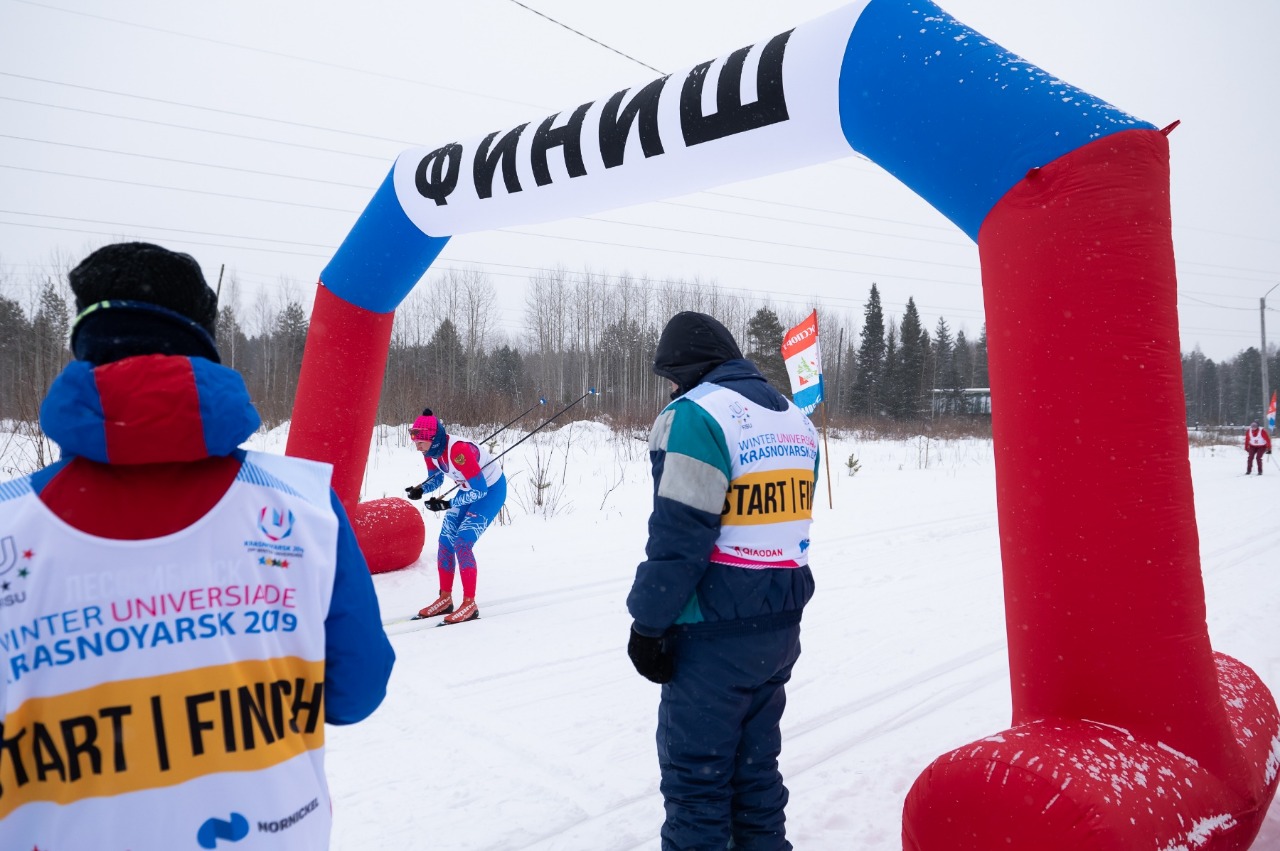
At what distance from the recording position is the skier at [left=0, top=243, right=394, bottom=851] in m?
1.12

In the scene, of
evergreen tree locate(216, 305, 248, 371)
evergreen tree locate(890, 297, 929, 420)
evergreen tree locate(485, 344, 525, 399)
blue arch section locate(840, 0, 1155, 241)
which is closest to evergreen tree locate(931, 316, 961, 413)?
evergreen tree locate(890, 297, 929, 420)

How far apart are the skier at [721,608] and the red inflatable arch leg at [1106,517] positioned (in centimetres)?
56

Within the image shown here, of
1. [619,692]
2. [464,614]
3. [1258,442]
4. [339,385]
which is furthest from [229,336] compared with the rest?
[1258,442]

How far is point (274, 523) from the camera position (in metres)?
1.31

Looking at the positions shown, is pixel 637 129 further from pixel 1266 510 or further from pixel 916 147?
pixel 1266 510

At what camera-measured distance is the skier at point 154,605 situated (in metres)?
1.12

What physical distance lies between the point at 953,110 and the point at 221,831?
338cm

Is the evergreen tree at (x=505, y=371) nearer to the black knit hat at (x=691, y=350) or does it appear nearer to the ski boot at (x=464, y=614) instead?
the ski boot at (x=464, y=614)

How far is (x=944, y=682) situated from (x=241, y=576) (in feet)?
13.9

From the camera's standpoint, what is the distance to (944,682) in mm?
4355

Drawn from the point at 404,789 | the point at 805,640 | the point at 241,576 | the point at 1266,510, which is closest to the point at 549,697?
the point at 404,789

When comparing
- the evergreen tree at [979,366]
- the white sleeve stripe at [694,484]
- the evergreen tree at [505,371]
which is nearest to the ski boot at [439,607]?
the white sleeve stripe at [694,484]

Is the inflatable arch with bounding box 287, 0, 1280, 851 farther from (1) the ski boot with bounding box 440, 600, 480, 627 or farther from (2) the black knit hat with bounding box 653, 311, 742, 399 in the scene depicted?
(1) the ski boot with bounding box 440, 600, 480, 627

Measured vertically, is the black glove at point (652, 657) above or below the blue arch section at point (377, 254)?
below
